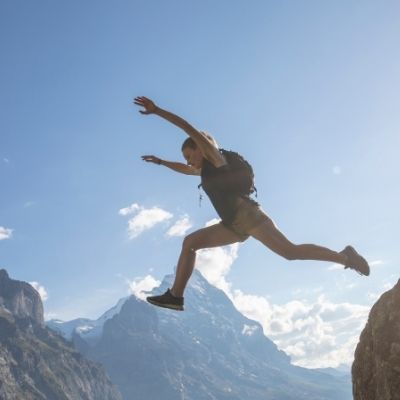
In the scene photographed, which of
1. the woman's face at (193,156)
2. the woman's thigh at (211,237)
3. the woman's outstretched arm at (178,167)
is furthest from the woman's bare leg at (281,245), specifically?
the woman's outstretched arm at (178,167)

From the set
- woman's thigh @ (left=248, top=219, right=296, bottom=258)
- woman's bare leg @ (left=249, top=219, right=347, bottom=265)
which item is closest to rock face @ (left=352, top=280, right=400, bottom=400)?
woman's bare leg @ (left=249, top=219, right=347, bottom=265)

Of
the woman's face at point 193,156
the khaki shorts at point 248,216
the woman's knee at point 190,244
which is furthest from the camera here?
the woman's knee at point 190,244

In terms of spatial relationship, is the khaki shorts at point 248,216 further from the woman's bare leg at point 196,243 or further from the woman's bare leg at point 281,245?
the woman's bare leg at point 196,243

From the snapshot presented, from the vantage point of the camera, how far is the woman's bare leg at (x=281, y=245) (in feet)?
20.7

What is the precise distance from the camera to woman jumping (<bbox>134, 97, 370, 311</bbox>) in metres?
6.24

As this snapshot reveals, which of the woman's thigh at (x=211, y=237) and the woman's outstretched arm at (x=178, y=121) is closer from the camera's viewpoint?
the woman's outstretched arm at (x=178, y=121)

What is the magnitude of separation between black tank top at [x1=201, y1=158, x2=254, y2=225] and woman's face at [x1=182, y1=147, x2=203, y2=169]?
0.07 metres

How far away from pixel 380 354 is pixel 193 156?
3.29m

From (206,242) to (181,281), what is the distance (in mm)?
647

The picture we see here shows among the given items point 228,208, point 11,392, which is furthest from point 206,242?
point 11,392

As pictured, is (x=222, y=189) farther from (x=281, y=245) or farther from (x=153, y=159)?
(x=153, y=159)

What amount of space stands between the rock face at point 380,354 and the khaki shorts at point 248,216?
1802 millimetres

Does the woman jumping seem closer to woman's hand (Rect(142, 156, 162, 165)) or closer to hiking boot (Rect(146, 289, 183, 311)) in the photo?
hiking boot (Rect(146, 289, 183, 311))

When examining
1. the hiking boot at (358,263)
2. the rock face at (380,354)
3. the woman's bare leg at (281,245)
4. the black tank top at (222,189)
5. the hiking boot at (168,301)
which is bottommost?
the rock face at (380,354)
